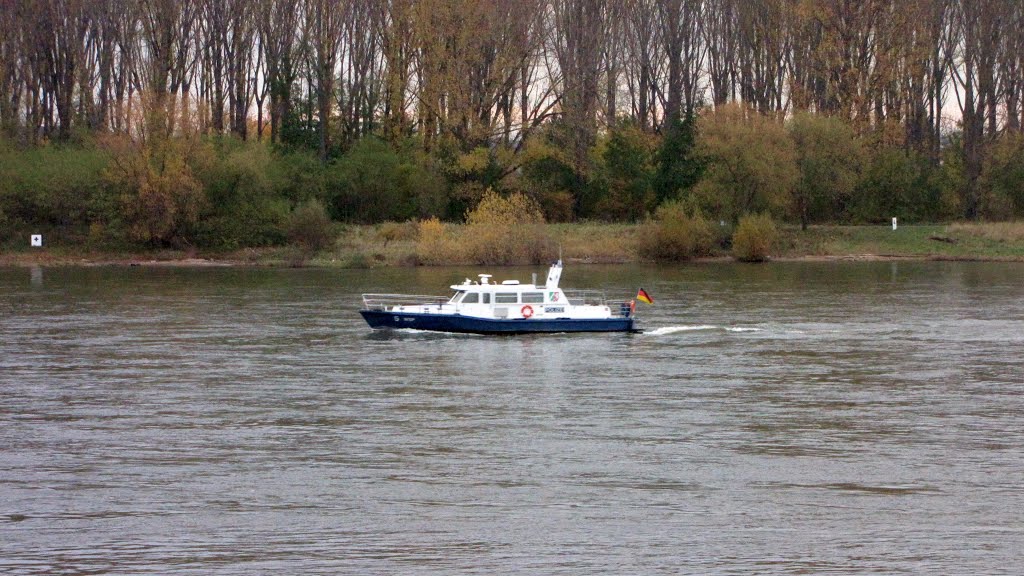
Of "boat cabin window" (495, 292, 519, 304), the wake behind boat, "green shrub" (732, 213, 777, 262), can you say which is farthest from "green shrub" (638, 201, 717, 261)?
"boat cabin window" (495, 292, 519, 304)

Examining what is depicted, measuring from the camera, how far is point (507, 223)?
314ft

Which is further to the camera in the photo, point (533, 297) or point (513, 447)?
point (533, 297)

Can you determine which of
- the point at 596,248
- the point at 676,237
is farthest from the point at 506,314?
the point at 596,248

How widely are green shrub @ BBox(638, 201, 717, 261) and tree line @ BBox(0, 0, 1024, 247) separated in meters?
3.40

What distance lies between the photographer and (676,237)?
97.4 m

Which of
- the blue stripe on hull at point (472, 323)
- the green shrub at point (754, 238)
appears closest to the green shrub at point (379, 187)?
the green shrub at point (754, 238)

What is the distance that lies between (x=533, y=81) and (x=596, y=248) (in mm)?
19248

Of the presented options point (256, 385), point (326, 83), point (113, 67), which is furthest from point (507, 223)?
point (256, 385)

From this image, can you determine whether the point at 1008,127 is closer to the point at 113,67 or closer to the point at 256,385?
the point at 113,67

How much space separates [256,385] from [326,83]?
250 feet

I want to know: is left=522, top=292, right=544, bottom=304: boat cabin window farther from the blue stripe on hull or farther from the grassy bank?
the grassy bank

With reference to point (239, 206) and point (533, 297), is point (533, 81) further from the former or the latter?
point (533, 297)

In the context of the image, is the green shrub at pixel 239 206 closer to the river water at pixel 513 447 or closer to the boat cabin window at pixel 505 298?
the river water at pixel 513 447

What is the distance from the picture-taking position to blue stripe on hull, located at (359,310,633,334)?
50688mm
